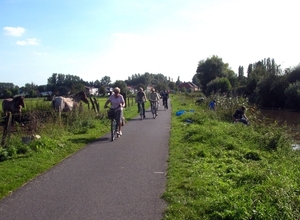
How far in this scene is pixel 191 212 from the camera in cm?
515

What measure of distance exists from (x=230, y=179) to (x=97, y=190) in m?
2.64

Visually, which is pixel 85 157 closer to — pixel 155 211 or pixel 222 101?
pixel 155 211

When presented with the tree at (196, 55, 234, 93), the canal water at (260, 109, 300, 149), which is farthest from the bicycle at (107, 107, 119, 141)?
the tree at (196, 55, 234, 93)

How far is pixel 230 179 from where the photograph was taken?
7.14 m

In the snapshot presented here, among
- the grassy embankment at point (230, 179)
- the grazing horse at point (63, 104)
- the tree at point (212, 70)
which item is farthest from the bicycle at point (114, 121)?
the tree at point (212, 70)

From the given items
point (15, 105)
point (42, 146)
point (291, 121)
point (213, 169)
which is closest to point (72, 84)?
point (15, 105)

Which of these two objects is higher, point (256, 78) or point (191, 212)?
point (256, 78)

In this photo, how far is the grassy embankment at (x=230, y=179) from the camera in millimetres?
5089

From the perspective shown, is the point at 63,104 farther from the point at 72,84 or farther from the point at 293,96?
the point at 293,96

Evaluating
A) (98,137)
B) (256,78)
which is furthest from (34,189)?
(256,78)

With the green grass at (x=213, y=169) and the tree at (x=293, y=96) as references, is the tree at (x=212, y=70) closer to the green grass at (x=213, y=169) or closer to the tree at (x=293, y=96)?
the tree at (x=293, y=96)

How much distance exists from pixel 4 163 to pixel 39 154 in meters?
1.03

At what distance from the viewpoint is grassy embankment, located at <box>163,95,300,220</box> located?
5089mm

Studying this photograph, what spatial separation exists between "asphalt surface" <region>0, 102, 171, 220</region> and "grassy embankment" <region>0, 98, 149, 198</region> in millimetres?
322
